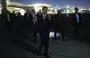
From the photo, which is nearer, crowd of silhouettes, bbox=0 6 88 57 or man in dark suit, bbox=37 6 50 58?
man in dark suit, bbox=37 6 50 58

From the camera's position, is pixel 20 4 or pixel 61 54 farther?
pixel 20 4

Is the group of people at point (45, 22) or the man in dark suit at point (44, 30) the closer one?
the man in dark suit at point (44, 30)

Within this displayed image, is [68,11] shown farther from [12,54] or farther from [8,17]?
[12,54]

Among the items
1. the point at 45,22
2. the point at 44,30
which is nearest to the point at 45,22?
the point at 45,22

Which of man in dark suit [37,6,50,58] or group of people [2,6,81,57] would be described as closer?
man in dark suit [37,6,50,58]

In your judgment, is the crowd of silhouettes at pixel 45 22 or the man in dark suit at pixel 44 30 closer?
the man in dark suit at pixel 44 30

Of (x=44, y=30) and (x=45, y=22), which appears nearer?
(x=44, y=30)

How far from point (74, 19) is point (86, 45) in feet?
7.21

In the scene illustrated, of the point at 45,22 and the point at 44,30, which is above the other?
the point at 45,22

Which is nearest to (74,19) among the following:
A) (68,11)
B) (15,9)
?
(68,11)

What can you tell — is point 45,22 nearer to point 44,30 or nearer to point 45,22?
point 45,22

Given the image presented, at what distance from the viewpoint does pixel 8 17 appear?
15555 millimetres

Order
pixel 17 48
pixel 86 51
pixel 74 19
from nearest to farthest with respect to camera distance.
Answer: pixel 86 51
pixel 17 48
pixel 74 19

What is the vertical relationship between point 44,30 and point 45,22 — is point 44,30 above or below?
below
